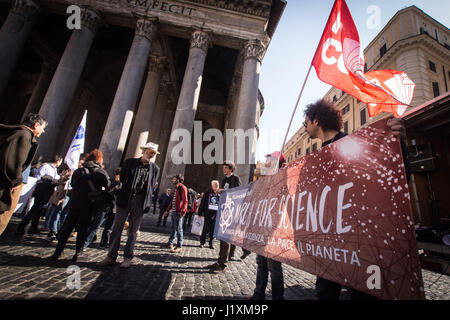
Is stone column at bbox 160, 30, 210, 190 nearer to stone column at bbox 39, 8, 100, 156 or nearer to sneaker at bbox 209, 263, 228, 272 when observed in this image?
stone column at bbox 39, 8, 100, 156

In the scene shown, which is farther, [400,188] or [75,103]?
[75,103]

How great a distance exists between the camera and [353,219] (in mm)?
1209

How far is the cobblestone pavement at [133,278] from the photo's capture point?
7.02 ft

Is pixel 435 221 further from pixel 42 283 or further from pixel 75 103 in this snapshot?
pixel 75 103

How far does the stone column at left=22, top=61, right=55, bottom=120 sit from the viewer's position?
13054mm

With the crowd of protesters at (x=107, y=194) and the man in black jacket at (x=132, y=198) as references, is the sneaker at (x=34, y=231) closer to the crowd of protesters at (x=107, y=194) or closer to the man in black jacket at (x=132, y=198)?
the crowd of protesters at (x=107, y=194)

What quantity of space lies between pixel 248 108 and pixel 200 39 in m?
4.34

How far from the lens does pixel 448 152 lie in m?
4.63

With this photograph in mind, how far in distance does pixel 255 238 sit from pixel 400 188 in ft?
4.93

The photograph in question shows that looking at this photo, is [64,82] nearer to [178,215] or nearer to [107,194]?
[107,194]

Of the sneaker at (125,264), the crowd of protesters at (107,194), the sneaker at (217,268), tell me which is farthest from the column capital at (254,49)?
the sneaker at (125,264)

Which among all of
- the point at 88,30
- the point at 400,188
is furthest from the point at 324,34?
the point at 88,30

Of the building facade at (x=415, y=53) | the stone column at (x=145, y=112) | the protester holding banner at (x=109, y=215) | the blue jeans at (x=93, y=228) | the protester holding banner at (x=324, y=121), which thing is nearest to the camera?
the protester holding banner at (x=324, y=121)

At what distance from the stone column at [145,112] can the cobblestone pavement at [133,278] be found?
6938 millimetres
